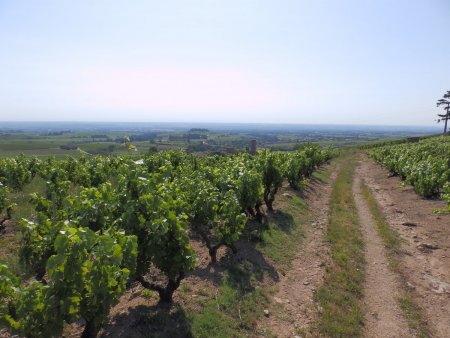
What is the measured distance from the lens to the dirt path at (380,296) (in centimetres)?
839

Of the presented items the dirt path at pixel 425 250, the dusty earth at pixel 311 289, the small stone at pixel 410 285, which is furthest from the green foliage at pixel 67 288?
the small stone at pixel 410 285

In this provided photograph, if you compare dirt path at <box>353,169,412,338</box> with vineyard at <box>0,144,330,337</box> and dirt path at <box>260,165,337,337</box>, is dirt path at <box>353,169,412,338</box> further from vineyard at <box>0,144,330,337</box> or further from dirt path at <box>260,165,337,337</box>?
vineyard at <box>0,144,330,337</box>

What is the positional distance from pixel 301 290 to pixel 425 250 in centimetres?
753

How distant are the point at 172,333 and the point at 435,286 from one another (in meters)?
9.30

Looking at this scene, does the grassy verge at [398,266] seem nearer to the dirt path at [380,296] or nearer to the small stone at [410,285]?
the dirt path at [380,296]

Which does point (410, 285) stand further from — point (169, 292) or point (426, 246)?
point (169, 292)

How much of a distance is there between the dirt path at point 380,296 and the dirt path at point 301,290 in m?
1.52

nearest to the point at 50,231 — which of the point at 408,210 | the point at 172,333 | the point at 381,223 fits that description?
the point at 172,333

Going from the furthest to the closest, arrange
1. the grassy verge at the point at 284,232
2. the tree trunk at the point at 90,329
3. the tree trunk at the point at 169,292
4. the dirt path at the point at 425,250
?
1. the grassy verge at the point at 284,232
2. the dirt path at the point at 425,250
3. the tree trunk at the point at 169,292
4. the tree trunk at the point at 90,329

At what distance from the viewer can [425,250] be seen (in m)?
13.9

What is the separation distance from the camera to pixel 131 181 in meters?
8.10

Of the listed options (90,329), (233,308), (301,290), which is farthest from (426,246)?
(90,329)

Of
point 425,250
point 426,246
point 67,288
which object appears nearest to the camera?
point 67,288

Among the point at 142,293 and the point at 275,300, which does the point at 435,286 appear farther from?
the point at 142,293
